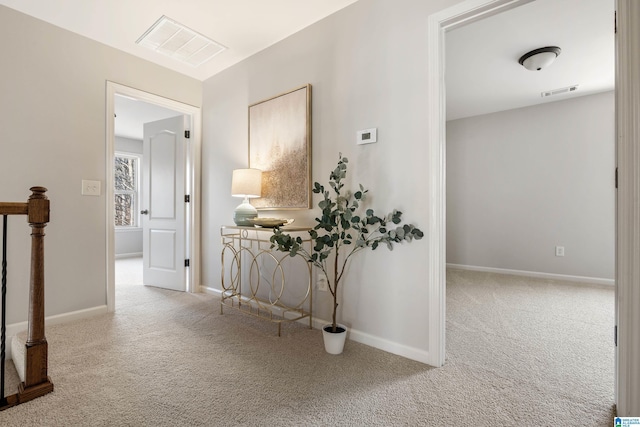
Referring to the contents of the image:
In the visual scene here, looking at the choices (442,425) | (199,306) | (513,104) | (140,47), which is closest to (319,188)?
(442,425)

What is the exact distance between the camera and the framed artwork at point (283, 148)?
8.10ft

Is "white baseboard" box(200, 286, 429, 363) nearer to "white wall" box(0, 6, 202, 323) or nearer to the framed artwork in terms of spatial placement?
the framed artwork

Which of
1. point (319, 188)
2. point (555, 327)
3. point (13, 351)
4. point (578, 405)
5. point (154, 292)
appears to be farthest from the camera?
point (154, 292)

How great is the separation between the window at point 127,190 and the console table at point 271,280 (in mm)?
4502

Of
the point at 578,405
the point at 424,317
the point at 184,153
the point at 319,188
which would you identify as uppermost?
the point at 184,153

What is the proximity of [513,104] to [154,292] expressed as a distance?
17.2 ft

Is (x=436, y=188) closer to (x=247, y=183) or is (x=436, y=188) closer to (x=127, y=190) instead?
(x=247, y=183)

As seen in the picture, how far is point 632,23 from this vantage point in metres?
1.24

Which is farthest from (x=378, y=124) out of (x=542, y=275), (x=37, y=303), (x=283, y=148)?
(x=542, y=275)

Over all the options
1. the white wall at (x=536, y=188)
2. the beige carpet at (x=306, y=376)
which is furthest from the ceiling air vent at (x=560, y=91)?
the beige carpet at (x=306, y=376)

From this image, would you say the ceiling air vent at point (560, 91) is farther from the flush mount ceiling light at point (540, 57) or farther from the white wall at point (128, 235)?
the white wall at point (128, 235)

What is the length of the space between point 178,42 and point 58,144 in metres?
1.33

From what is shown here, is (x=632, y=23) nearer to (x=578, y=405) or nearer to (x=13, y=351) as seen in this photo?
(x=578, y=405)

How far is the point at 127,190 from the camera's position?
20.6 ft
